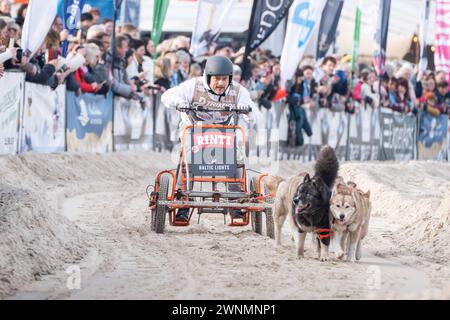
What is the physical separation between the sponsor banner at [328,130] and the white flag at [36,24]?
12201mm

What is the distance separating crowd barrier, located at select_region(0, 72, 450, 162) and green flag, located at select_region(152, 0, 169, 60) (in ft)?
4.62

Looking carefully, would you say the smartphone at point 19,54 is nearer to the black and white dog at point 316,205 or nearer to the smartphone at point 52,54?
the smartphone at point 52,54

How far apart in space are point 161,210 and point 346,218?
2638 millimetres

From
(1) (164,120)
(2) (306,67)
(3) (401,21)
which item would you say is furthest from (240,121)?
(3) (401,21)

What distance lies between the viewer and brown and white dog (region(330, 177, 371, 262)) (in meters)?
10.8

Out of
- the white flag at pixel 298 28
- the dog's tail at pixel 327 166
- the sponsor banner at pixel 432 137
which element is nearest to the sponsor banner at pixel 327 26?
the white flag at pixel 298 28

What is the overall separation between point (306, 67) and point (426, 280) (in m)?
19.5

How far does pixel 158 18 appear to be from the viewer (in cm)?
2484

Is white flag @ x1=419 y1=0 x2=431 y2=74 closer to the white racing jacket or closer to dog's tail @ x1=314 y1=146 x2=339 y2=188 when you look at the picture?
the white racing jacket

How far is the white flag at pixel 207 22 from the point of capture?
24719 millimetres

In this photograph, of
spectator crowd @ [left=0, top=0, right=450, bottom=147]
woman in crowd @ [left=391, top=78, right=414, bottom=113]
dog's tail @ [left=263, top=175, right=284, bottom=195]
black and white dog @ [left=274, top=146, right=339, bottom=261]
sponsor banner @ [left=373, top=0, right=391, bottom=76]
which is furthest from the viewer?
woman in crowd @ [left=391, top=78, right=414, bottom=113]

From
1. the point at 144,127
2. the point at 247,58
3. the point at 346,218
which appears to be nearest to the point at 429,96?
the point at 247,58

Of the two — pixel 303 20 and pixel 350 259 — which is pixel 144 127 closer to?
pixel 303 20

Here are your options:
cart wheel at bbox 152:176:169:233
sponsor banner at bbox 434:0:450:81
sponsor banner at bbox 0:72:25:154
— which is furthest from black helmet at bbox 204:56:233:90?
sponsor banner at bbox 434:0:450:81
